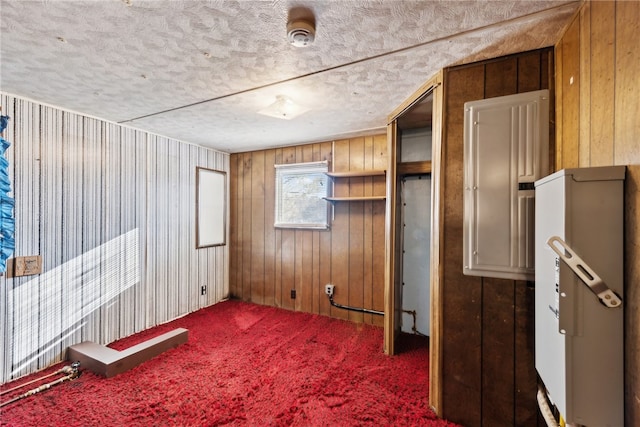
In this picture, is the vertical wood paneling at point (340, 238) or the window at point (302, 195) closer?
the vertical wood paneling at point (340, 238)

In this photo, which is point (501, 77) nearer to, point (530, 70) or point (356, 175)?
point (530, 70)

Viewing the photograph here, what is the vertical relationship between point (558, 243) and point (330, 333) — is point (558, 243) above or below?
above

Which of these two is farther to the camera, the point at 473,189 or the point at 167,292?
the point at 167,292

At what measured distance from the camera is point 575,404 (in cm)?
100

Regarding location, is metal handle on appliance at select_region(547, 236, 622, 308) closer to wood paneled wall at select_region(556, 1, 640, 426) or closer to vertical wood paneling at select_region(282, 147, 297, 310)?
wood paneled wall at select_region(556, 1, 640, 426)

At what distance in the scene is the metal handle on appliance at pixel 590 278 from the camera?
941 millimetres

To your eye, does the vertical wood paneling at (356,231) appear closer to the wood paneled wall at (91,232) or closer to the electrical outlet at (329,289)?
the electrical outlet at (329,289)

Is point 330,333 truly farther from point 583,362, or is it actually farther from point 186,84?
point 186,84

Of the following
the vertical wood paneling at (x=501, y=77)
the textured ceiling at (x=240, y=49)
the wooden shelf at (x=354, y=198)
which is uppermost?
the textured ceiling at (x=240, y=49)

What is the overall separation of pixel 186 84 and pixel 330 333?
A: 8.58 ft

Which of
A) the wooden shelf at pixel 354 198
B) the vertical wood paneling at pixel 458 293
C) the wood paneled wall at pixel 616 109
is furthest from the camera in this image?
the wooden shelf at pixel 354 198

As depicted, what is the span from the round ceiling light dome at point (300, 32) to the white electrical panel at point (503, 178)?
1000mm

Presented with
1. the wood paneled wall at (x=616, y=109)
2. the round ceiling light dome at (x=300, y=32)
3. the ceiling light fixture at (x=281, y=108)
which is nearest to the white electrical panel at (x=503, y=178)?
the wood paneled wall at (x=616, y=109)

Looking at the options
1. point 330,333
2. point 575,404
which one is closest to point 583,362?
point 575,404
